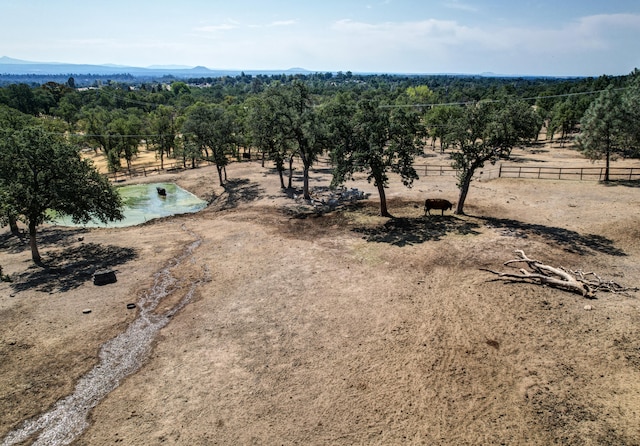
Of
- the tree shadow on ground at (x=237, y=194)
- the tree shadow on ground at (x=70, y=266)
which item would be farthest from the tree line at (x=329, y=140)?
the tree shadow on ground at (x=237, y=194)

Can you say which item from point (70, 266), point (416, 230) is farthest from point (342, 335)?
point (70, 266)

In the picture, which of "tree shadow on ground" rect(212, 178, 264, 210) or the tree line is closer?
the tree line

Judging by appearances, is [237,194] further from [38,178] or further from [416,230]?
[416,230]

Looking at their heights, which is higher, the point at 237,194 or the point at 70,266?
the point at 237,194

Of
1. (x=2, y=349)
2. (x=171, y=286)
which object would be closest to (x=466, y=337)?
(x=171, y=286)

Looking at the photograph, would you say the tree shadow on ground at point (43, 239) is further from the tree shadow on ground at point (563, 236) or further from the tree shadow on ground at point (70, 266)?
the tree shadow on ground at point (563, 236)

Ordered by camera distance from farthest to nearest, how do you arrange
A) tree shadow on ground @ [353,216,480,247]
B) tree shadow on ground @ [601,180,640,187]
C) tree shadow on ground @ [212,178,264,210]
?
tree shadow on ground @ [212,178,264,210]
tree shadow on ground @ [601,180,640,187]
tree shadow on ground @ [353,216,480,247]

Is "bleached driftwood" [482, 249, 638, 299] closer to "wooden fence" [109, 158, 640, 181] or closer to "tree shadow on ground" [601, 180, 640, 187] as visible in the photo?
"wooden fence" [109, 158, 640, 181]

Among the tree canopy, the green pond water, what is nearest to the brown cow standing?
the green pond water
